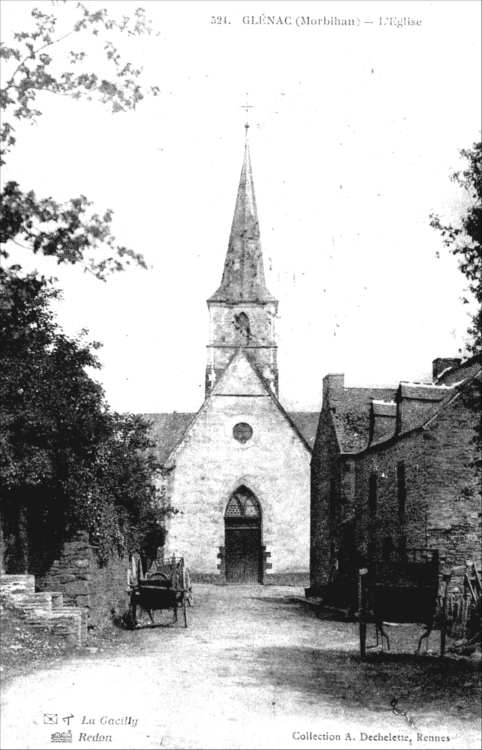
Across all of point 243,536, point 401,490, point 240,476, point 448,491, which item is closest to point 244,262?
point 240,476

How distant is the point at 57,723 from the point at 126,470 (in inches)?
375

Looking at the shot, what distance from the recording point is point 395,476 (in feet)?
72.0

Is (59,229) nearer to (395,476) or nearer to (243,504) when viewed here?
(395,476)

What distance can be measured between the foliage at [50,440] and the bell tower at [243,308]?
1311 inches

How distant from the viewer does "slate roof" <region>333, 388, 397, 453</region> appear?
91.5 ft

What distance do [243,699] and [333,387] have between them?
2193cm

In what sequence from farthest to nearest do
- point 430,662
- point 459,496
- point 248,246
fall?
1. point 248,246
2. point 459,496
3. point 430,662

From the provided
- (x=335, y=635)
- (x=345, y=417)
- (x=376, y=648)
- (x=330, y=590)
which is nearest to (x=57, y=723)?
(x=376, y=648)

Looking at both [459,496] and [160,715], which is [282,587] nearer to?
[459,496]

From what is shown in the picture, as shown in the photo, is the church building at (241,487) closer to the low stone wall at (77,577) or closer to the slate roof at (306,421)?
the slate roof at (306,421)

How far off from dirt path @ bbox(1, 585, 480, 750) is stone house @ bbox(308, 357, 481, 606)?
10.0ft

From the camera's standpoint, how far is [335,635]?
16.6 meters

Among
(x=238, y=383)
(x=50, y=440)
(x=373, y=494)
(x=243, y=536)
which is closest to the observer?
(x=50, y=440)

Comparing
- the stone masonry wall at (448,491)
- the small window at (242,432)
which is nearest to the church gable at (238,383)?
the small window at (242,432)
